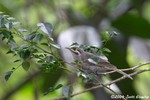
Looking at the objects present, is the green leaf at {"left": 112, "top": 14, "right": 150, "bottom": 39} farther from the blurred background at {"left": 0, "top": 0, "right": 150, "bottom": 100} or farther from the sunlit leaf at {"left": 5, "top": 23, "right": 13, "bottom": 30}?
the sunlit leaf at {"left": 5, "top": 23, "right": 13, "bottom": 30}

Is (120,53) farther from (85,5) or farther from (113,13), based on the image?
(85,5)

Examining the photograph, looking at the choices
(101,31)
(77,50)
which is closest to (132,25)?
(101,31)

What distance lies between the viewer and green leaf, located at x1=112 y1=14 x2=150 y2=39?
75.7 inches

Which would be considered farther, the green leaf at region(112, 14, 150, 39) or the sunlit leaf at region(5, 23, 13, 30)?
the green leaf at region(112, 14, 150, 39)

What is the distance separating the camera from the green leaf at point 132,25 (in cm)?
192

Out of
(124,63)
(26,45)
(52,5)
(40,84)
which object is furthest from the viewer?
(52,5)

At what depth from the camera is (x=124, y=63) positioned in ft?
5.74

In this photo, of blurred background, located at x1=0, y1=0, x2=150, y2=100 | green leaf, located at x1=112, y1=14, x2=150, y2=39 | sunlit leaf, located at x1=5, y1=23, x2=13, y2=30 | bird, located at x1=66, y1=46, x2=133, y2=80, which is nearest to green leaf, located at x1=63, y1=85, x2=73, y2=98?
bird, located at x1=66, y1=46, x2=133, y2=80

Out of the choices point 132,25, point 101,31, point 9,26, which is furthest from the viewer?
point 132,25

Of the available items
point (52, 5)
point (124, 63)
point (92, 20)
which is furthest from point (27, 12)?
point (124, 63)

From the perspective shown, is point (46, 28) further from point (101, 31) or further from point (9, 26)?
point (101, 31)

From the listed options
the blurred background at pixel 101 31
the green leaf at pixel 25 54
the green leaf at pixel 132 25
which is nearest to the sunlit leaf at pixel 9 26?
the green leaf at pixel 25 54

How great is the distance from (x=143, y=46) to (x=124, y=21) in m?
0.17

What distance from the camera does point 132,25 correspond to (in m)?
1.98
